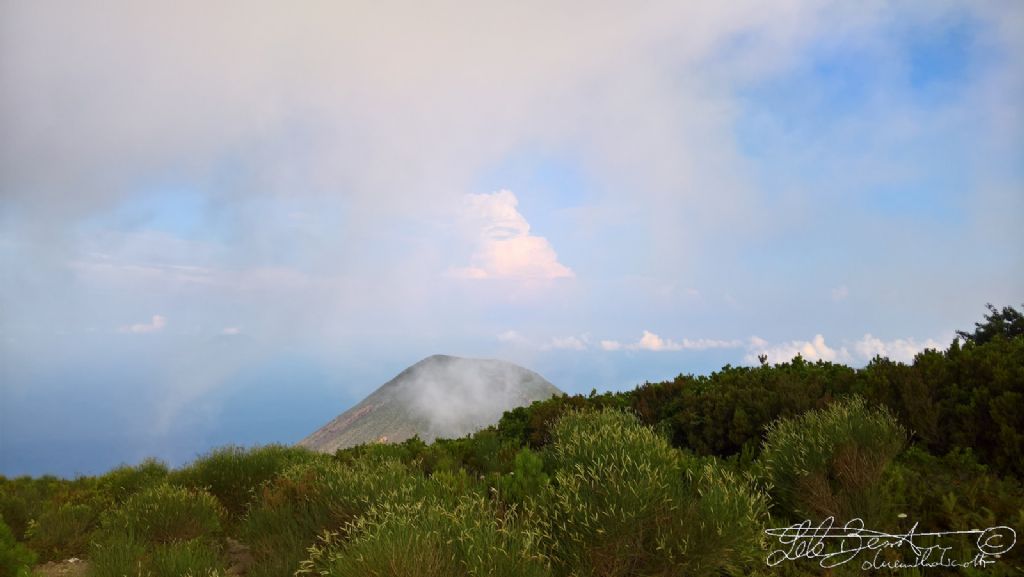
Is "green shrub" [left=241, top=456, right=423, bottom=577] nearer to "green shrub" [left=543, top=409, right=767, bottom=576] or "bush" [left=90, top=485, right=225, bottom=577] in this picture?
"bush" [left=90, top=485, right=225, bottom=577]

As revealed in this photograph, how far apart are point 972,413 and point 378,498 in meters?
7.31

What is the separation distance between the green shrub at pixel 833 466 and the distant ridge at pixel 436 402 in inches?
774

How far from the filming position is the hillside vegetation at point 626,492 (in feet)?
15.4

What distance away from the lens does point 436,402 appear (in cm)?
2909

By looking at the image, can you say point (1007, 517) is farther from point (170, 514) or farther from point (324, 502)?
point (170, 514)

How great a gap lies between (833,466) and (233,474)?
9.05 meters

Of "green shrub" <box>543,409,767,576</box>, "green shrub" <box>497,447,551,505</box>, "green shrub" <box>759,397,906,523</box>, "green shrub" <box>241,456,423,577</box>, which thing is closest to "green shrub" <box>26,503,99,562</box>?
"green shrub" <box>241,456,423,577</box>

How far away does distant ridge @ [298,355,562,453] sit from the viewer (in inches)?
1056

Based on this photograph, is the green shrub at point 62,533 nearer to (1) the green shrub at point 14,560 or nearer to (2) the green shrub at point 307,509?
(1) the green shrub at point 14,560

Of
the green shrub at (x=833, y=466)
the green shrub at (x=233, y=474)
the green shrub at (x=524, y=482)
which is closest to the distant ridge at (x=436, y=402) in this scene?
the green shrub at (x=233, y=474)

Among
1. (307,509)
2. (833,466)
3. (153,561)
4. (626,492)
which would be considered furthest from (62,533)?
(833,466)

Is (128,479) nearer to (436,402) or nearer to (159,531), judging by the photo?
(159,531)

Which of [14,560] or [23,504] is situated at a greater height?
[23,504]

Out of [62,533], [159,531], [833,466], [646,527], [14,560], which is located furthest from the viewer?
[62,533]
